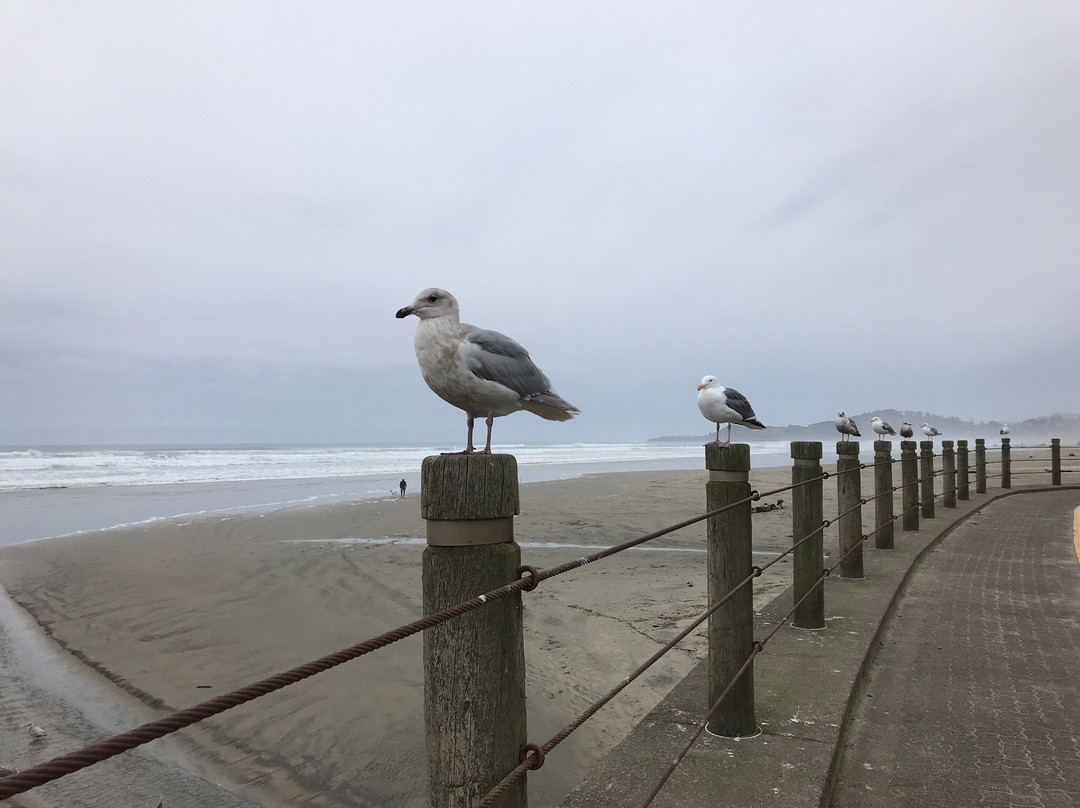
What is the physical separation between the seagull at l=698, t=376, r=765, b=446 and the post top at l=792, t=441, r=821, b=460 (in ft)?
13.1

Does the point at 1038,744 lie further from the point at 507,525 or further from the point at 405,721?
the point at 405,721

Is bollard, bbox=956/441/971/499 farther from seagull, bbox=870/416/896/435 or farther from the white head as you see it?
the white head

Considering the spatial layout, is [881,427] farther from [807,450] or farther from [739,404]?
[807,450]

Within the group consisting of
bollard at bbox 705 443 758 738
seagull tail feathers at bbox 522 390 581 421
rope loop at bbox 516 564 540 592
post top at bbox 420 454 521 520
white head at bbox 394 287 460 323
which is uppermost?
white head at bbox 394 287 460 323

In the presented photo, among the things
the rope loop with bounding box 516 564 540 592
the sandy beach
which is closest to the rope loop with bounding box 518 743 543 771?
the rope loop with bounding box 516 564 540 592

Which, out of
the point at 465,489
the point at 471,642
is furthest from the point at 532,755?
the point at 465,489

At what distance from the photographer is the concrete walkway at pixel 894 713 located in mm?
2408

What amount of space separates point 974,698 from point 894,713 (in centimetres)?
48

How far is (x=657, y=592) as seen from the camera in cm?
660

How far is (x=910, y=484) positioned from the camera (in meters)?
7.49

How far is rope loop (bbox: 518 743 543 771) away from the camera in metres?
1.30

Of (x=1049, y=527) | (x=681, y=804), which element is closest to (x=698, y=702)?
(x=681, y=804)

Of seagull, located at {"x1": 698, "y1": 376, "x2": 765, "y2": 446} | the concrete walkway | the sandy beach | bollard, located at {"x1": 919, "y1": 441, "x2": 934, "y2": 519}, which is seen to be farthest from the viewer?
bollard, located at {"x1": 919, "y1": 441, "x2": 934, "y2": 519}

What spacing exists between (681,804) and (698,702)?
754 mm
